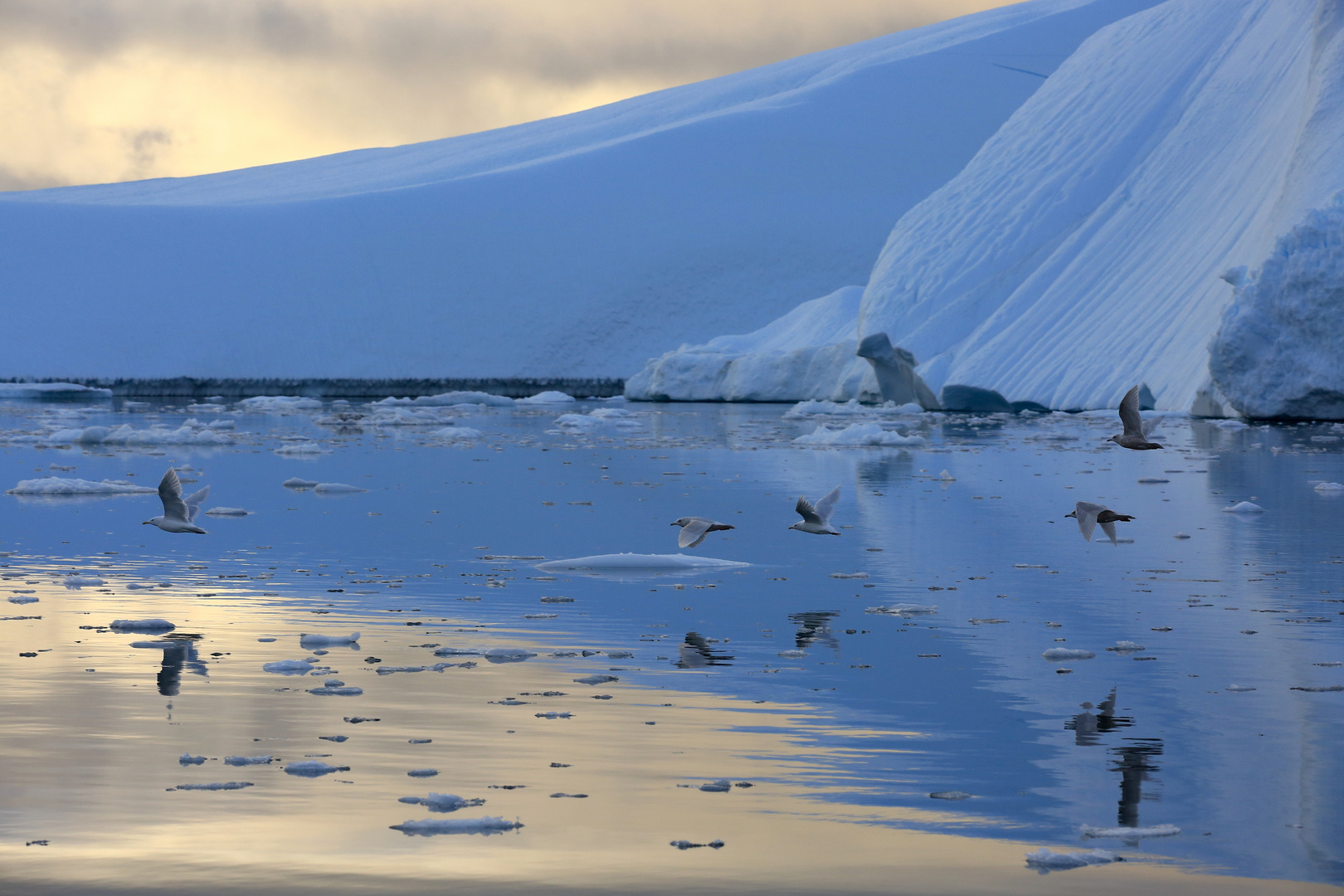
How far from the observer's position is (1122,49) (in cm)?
3142

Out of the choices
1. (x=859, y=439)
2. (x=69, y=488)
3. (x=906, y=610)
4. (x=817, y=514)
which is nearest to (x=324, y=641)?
(x=906, y=610)

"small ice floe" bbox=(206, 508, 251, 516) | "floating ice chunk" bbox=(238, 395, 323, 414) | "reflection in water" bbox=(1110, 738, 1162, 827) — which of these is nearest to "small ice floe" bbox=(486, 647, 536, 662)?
"reflection in water" bbox=(1110, 738, 1162, 827)

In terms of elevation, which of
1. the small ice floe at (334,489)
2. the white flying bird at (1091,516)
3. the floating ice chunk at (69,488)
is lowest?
the white flying bird at (1091,516)

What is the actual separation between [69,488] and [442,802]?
9.03m

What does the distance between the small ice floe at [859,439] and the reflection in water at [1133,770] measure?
14.3 meters

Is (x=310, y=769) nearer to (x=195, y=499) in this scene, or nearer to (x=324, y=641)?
(x=324, y=641)

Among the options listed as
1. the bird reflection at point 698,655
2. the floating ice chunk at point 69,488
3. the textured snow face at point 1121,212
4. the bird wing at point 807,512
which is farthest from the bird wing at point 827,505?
the textured snow face at point 1121,212

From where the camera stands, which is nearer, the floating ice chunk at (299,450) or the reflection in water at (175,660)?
the reflection in water at (175,660)

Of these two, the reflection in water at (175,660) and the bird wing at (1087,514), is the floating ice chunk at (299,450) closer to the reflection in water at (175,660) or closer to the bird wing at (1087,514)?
the reflection in water at (175,660)

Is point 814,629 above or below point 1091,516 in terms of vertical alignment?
below

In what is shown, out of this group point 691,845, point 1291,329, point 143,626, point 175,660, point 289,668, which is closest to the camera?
point 691,845

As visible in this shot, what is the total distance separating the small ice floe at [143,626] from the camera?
5.93m

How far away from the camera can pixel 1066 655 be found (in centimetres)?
545

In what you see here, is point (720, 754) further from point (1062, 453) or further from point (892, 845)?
point (1062, 453)
